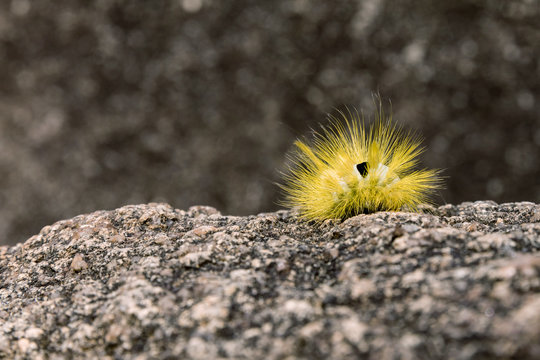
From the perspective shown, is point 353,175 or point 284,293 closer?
point 284,293

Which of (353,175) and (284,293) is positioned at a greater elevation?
(353,175)

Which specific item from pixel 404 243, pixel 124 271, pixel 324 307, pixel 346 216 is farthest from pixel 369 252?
pixel 124 271

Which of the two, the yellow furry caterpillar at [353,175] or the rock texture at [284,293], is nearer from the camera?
the rock texture at [284,293]

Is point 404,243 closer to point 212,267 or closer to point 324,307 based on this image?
point 324,307

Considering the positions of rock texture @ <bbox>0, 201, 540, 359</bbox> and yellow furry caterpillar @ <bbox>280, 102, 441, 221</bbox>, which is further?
yellow furry caterpillar @ <bbox>280, 102, 441, 221</bbox>

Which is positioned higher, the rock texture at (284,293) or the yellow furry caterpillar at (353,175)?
the yellow furry caterpillar at (353,175)
